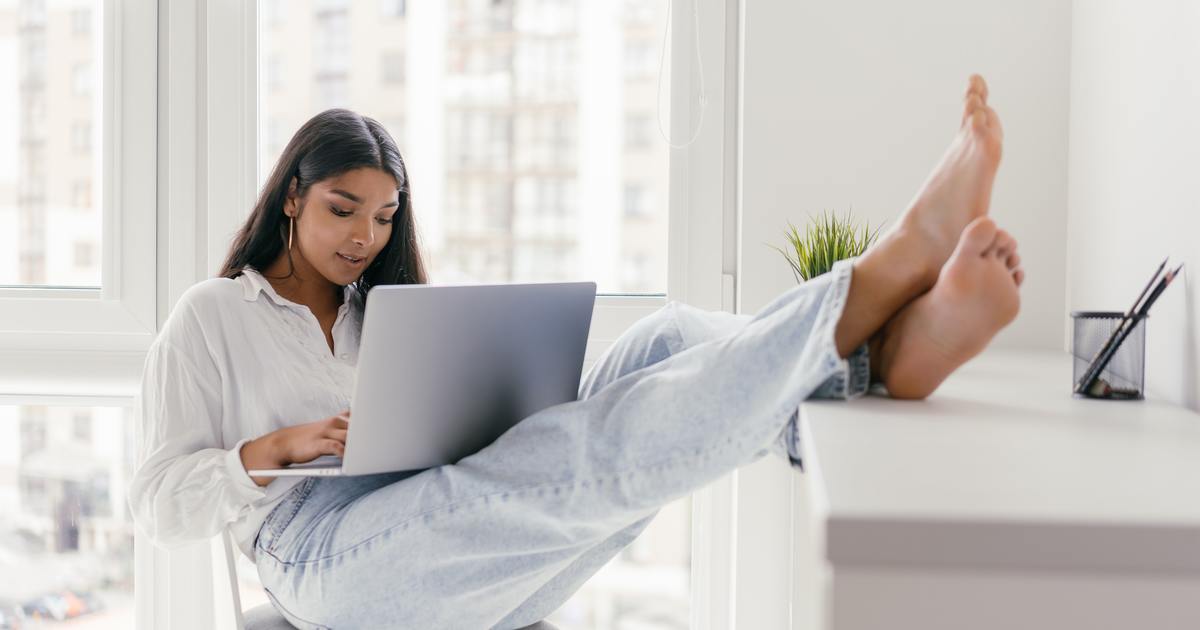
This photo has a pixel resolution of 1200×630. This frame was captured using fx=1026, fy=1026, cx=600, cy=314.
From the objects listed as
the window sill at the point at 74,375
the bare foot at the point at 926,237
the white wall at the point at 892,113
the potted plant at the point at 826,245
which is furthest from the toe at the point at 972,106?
the window sill at the point at 74,375

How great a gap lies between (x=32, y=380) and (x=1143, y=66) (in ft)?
6.82

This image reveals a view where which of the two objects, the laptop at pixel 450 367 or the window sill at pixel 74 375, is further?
the window sill at pixel 74 375

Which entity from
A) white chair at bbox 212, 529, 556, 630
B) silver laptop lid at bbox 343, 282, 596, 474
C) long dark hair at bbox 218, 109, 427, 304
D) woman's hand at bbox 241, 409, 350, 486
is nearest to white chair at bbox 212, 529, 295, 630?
white chair at bbox 212, 529, 556, 630

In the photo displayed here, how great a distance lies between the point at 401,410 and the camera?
1.14 meters

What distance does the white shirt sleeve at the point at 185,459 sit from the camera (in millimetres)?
1328

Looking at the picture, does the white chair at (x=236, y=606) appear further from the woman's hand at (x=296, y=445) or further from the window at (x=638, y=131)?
the window at (x=638, y=131)

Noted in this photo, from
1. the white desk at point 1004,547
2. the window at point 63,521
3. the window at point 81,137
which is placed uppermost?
the window at point 81,137

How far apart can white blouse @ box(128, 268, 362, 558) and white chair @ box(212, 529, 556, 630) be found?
26 millimetres

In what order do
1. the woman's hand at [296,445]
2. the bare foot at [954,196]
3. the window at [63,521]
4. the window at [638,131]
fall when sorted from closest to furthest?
the bare foot at [954,196]
the woman's hand at [296,445]
the window at [638,131]
the window at [63,521]

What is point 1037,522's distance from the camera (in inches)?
20.2

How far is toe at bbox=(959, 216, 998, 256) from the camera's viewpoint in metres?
0.93

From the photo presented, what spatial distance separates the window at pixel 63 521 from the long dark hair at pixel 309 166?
2.75 feet

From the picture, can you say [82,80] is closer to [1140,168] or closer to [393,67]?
[393,67]

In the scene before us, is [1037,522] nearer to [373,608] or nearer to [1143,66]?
[373,608]
